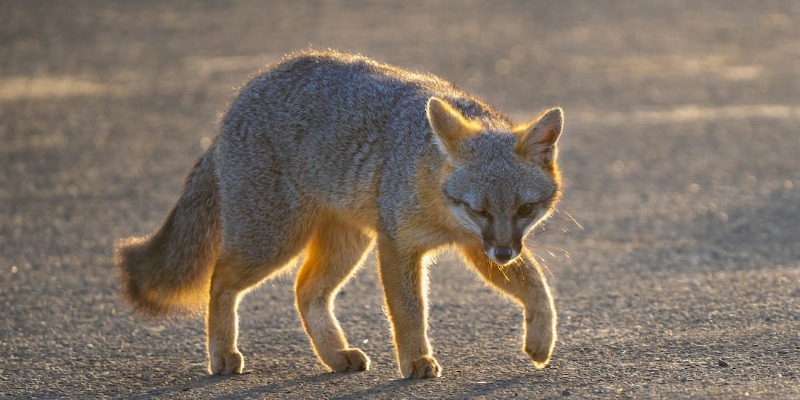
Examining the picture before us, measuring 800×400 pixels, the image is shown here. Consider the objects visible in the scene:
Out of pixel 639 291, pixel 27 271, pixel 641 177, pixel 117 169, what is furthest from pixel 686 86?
pixel 27 271

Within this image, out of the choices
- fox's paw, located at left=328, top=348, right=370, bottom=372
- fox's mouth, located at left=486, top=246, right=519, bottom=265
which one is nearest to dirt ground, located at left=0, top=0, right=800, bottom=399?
fox's paw, located at left=328, top=348, right=370, bottom=372

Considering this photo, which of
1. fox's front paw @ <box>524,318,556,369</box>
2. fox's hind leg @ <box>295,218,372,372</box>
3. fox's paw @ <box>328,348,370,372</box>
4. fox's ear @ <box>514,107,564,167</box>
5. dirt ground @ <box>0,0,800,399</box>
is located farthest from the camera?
fox's hind leg @ <box>295,218,372,372</box>

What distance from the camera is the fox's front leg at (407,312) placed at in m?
6.68

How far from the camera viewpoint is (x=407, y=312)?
22.0ft

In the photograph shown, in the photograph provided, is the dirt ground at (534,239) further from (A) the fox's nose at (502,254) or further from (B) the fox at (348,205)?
(A) the fox's nose at (502,254)

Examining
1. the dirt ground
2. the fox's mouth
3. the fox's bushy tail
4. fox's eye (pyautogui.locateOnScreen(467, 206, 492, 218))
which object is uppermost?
fox's eye (pyautogui.locateOnScreen(467, 206, 492, 218))

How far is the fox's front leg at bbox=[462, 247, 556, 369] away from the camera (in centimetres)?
669

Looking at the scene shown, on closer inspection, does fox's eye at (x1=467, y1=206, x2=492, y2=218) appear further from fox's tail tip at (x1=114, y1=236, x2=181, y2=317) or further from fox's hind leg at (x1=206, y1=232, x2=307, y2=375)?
fox's tail tip at (x1=114, y1=236, x2=181, y2=317)

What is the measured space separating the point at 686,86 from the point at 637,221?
257 inches

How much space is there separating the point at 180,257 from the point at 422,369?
1915mm

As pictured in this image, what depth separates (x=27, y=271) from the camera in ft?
31.6

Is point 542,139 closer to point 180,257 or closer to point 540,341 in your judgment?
point 540,341

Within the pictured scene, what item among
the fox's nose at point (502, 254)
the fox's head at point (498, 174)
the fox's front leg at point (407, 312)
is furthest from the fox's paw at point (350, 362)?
the fox's nose at point (502, 254)

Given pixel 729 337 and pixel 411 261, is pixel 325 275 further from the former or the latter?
pixel 729 337
